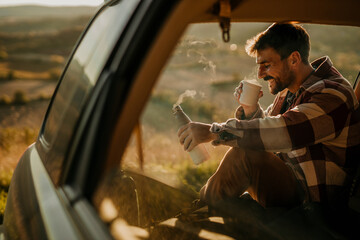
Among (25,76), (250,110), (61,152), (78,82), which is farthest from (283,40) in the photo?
(25,76)

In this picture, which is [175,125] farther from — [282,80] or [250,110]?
[282,80]

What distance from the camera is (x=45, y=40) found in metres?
24.0

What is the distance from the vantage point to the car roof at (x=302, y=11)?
5.37ft

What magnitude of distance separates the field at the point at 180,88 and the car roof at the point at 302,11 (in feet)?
0.35

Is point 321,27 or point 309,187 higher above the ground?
point 321,27

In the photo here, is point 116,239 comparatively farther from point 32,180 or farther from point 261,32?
point 261,32

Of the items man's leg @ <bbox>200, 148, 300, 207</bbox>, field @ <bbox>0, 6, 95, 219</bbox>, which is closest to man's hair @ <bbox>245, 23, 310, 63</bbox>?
man's leg @ <bbox>200, 148, 300, 207</bbox>

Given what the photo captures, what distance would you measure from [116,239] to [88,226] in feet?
0.30

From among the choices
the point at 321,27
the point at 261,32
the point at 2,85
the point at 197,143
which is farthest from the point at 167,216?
the point at 2,85

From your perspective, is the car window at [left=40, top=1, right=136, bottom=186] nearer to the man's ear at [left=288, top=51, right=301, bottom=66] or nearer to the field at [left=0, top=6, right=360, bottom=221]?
the field at [left=0, top=6, right=360, bottom=221]

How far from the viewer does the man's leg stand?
188 cm

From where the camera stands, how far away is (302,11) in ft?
5.96

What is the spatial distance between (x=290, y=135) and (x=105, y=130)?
3.41 feet

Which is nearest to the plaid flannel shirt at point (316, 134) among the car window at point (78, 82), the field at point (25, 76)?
the car window at point (78, 82)
